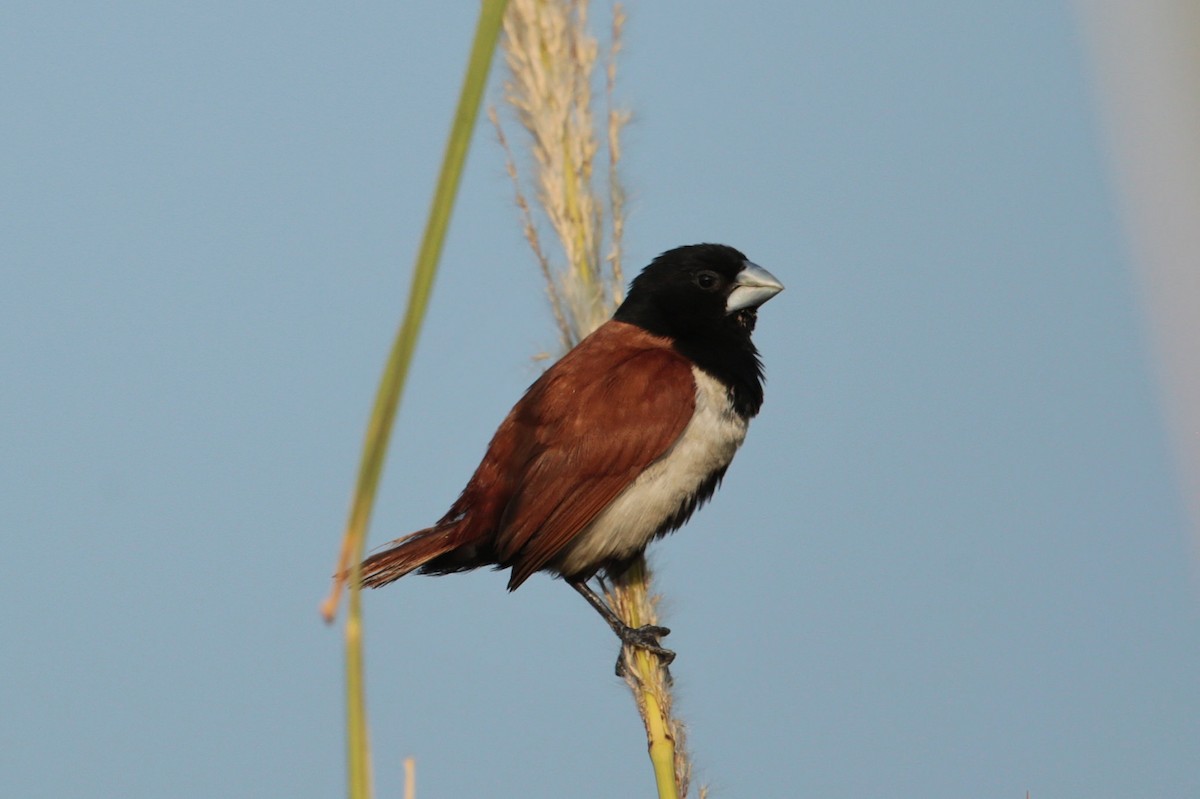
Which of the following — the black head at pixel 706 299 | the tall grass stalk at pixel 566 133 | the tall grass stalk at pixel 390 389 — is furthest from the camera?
the black head at pixel 706 299

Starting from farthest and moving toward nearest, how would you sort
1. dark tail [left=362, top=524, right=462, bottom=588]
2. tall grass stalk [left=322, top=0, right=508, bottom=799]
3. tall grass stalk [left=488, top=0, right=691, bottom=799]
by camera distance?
dark tail [left=362, top=524, right=462, bottom=588] < tall grass stalk [left=488, top=0, right=691, bottom=799] < tall grass stalk [left=322, top=0, right=508, bottom=799]

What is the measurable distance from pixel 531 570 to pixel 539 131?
1.29 m

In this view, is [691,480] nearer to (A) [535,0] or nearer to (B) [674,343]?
(B) [674,343]

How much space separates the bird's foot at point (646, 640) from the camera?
219 cm

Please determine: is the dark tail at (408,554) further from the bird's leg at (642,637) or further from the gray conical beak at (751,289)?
the gray conical beak at (751,289)

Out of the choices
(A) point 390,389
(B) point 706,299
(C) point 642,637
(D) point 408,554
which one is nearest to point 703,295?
(B) point 706,299

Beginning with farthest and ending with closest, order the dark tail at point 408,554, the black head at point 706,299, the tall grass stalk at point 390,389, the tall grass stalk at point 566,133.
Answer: the black head at point 706,299, the dark tail at point 408,554, the tall grass stalk at point 566,133, the tall grass stalk at point 390,389

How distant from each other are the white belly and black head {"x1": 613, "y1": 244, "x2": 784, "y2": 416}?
0.20 m

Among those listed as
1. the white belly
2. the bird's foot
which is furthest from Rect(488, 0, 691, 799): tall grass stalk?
the white belly

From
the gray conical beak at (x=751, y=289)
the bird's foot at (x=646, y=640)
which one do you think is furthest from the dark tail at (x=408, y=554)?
the gray conical beak at (x=751, y=289)

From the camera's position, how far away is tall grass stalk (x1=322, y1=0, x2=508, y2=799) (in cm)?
66

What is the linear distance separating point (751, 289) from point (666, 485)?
67 cm

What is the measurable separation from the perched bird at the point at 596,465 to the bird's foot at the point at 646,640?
1.34 feet

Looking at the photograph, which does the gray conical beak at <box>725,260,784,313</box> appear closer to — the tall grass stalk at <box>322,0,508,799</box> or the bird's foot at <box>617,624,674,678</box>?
the bird's foot at <box>617,624,674,678</box>
